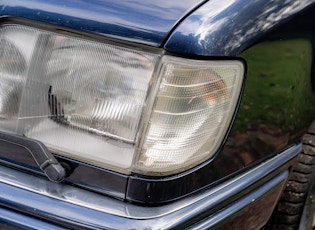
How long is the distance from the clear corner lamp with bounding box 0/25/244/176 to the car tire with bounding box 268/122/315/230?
58cm

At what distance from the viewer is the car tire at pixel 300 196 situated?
1870 mm

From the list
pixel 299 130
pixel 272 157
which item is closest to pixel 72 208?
pixel 272 157

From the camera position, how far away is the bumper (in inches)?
50.8

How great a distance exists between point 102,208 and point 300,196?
864 millimetres

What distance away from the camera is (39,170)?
55.9 inches

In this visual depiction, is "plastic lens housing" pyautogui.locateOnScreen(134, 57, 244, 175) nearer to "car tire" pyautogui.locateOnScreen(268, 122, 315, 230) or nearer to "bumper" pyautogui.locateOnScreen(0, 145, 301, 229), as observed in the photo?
"bumper" pyautogui.locateOnScreen(0, 145, 301, 229)

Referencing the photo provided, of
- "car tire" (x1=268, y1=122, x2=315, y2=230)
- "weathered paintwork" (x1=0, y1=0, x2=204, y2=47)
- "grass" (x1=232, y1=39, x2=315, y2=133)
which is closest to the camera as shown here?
"weathered paintwork" (x1=0, y1=0, x2=204, y2=47)

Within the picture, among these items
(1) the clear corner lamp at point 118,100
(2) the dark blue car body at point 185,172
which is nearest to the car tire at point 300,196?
(2) the dark blue car body at point 185,172

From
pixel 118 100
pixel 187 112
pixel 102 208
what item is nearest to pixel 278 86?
pixel 187 112

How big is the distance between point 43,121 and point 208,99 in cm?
44

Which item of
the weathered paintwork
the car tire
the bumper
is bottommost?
the car tire

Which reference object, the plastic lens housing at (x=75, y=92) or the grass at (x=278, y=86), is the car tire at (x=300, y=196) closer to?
the grass at (x=278, y=86)

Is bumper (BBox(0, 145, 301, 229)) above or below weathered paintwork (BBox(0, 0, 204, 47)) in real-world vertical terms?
below

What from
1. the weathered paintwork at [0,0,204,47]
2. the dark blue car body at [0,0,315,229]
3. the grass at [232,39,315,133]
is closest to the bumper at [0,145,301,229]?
the dark blue car body at [0,0,315,229]
